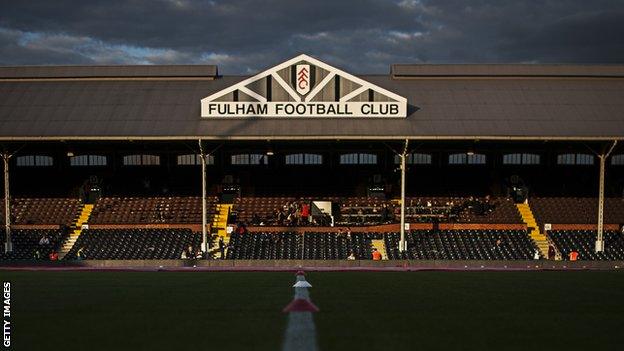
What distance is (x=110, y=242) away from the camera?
41031 millimetres

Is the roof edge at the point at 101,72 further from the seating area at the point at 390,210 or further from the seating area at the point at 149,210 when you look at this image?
the seating area at the point at 390,210

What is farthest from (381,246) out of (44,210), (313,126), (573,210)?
(44,210)

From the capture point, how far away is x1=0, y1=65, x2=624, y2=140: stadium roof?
39594 mm

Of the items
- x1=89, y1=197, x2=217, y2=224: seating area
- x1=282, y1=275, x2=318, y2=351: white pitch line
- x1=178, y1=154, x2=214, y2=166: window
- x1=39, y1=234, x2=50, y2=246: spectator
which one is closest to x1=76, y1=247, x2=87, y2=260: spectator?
x1=39, y1=234, x2=50, y2=246: spectator

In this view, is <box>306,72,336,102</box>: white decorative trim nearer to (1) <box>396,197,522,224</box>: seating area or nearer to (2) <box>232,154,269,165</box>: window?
(2) <box>232,154,269,165</box>: window

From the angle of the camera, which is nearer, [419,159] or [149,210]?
[149,210]

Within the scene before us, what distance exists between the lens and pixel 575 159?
4925cm

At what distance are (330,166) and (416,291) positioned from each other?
2969 cm

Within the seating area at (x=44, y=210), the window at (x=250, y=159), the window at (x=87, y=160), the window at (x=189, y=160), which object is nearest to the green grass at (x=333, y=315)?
the seating area at (x=44, y=210)

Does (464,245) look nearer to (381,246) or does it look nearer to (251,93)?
(381,246)

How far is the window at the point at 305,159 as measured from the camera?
1930 inches

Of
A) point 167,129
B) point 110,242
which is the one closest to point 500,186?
point 167,129

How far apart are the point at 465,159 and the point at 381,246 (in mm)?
13814

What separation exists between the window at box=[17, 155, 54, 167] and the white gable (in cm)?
1738
